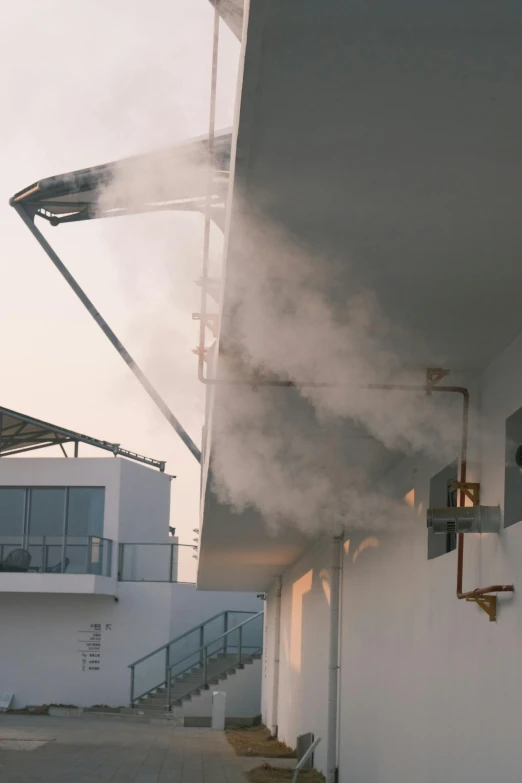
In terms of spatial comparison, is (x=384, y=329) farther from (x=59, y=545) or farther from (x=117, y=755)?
(x=59, y=545)

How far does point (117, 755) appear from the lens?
13.6m

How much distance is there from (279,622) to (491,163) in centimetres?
1637

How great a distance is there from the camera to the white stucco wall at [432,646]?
15.4ft

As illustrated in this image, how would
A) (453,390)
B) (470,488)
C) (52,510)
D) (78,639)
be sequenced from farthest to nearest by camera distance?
(52,510), (78,639), (453,390), (470,488)

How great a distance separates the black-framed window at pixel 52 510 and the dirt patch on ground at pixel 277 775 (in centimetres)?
1166

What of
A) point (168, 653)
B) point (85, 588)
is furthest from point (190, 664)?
point (85, 588)

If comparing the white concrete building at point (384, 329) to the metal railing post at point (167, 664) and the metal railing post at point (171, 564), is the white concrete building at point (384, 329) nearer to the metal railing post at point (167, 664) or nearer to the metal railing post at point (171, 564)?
the metal railing post at point (167, 664)

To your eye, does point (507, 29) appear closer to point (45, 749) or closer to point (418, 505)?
point (418, 505)

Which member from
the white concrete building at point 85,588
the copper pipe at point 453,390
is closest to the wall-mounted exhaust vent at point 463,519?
the copper pipe at point 453,390

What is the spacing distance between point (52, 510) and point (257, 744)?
9.27m

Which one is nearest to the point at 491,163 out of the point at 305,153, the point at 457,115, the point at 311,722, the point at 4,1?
the point at 457,115

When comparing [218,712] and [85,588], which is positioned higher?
[85,588]

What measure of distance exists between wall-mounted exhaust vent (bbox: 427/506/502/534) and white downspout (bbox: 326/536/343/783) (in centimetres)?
589

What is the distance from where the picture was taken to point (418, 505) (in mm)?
7207
